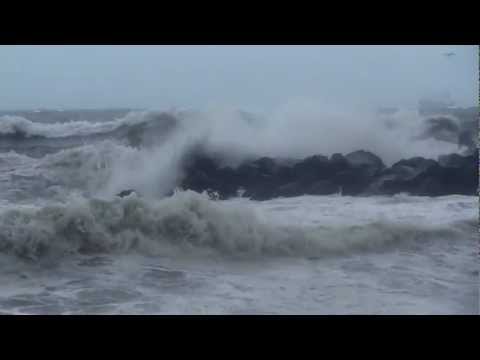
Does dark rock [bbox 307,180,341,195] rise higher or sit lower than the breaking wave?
higher

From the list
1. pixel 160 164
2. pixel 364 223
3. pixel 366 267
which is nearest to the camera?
pixel 366 267

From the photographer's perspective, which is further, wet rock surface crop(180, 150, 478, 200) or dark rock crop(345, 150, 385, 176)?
dark rock crop(345, 150, 385, 176)

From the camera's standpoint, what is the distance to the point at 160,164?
31.8ft

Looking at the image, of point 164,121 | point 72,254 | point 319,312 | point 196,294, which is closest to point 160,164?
point 164,121

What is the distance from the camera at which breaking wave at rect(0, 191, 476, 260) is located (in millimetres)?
5676

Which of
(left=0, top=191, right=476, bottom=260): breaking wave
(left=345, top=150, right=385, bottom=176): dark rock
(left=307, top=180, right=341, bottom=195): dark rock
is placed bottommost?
(left=0, top=191, right=476, bottom=260): breaking wave

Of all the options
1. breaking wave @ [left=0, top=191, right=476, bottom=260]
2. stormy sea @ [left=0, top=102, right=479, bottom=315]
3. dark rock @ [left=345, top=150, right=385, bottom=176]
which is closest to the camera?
stormy sea @ [left=0, top=102, right=479, bottom=315]

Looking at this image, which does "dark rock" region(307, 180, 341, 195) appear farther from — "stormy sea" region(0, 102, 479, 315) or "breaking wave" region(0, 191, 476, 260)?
"breaking wave" region(0, 191, 476, 260)

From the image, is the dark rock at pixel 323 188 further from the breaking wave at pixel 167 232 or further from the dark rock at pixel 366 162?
the breaking wave at pixel 167 232

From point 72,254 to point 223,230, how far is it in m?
1.72

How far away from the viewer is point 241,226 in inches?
241

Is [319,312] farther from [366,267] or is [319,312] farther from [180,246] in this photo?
[180,246]

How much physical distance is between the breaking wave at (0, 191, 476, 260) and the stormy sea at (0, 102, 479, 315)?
0.02m

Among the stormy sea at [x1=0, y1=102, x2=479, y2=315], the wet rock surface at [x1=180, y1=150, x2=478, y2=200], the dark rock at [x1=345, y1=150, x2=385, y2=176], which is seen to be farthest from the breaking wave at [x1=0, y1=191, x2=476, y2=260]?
the dark rock at [x1=345, y1=150, x2=385, y2=176]
